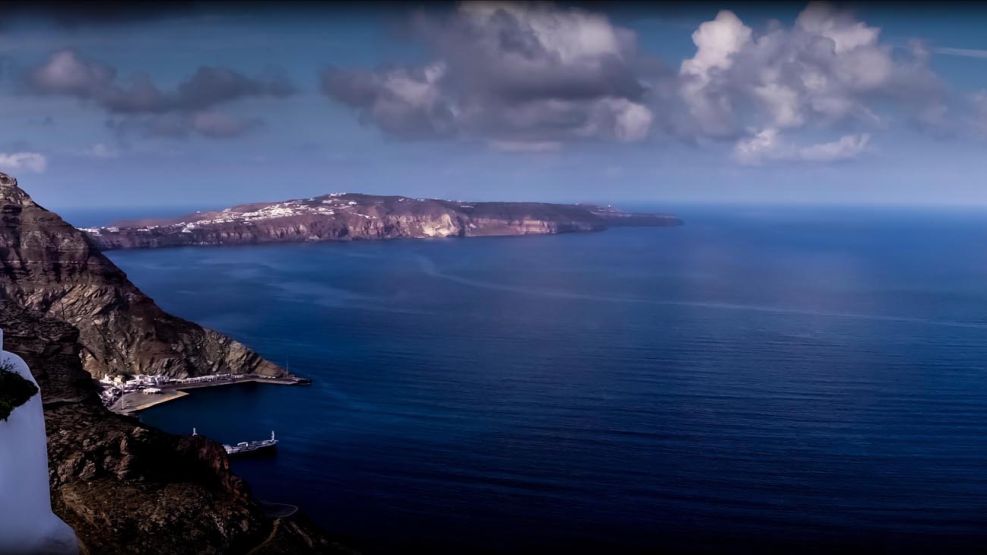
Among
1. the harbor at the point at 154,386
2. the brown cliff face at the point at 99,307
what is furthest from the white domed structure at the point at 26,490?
the brown cliff face at the point at 99,307

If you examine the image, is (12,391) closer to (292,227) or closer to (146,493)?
(146,493)

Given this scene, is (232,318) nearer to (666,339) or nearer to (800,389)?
(666,339)

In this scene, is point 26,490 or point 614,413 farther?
point 614,413

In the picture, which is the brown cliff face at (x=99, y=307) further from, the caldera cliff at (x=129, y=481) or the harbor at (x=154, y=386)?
the caldera cliff at (x=129, y=481)

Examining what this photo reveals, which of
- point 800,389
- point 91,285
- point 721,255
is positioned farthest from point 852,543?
point 721,255

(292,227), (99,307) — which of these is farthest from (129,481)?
(292,227)
